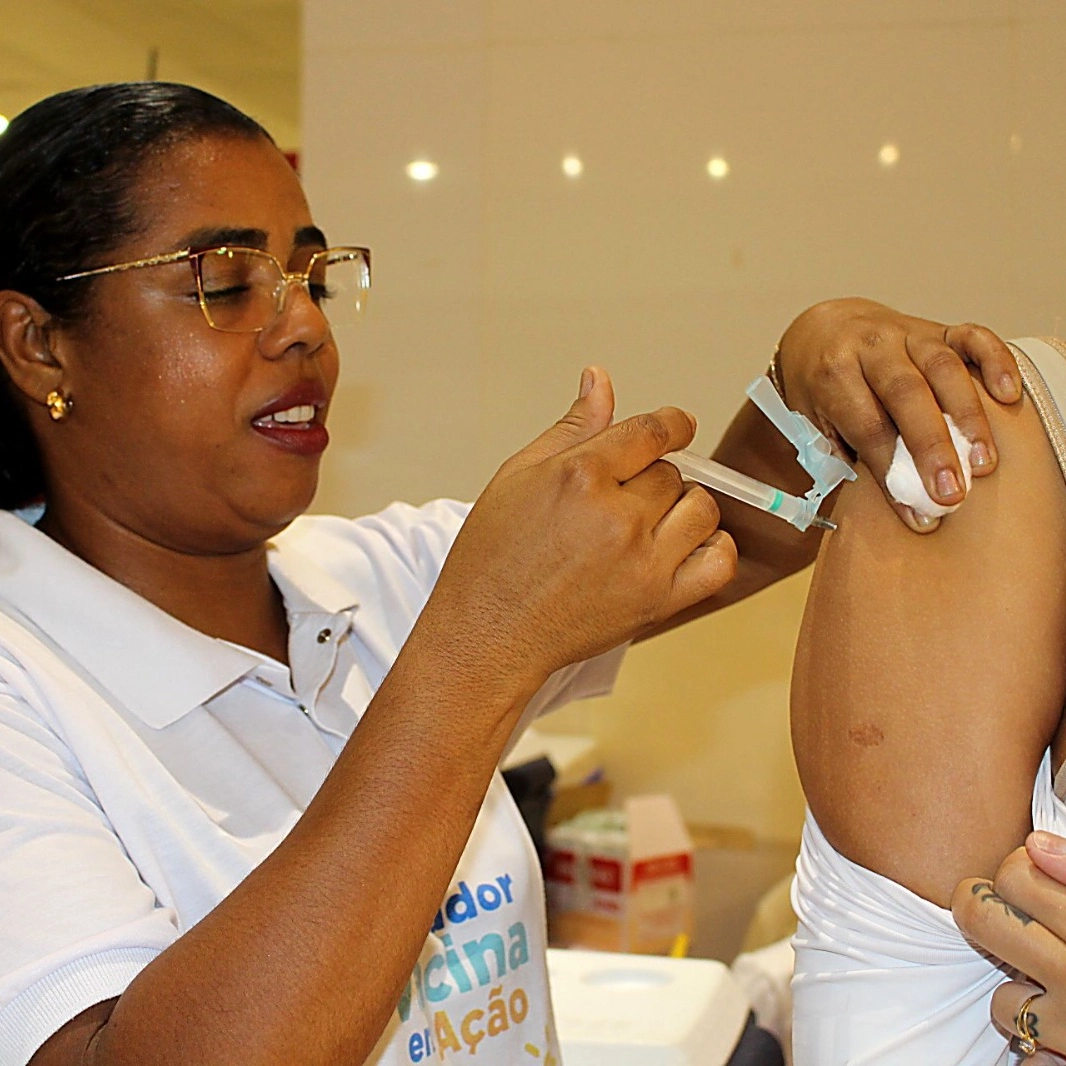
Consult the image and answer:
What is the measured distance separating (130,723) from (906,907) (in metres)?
0.55

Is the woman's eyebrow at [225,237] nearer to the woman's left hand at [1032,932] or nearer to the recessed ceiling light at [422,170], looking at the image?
the woman's left hand at [1032,932]

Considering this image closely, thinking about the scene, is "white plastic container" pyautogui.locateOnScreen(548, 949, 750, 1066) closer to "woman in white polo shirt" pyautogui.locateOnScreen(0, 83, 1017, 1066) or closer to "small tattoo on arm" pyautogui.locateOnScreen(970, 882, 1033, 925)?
"woman in white polo shirt" pyautogui.locateOnScreen(0, 83, 1017, 1066)

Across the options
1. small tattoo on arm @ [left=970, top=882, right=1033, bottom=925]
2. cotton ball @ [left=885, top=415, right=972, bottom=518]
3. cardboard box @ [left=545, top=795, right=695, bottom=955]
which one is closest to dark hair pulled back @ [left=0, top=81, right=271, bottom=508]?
cotton ball @ [left=885, top=415, right=972, bottom=518]

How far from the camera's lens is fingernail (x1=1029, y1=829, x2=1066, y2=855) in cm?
64

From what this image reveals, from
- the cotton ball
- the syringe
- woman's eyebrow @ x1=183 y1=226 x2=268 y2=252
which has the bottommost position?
the syringe

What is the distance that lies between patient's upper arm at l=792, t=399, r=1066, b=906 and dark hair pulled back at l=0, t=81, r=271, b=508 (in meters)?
0.62

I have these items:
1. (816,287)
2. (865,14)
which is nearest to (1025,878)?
(816,287)

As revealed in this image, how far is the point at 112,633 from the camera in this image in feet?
3.15

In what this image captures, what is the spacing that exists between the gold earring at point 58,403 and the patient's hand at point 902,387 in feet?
1.84

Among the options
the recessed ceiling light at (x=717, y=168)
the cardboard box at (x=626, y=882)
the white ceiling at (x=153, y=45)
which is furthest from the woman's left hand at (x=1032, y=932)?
the white ceiling at (x=153, y=45)

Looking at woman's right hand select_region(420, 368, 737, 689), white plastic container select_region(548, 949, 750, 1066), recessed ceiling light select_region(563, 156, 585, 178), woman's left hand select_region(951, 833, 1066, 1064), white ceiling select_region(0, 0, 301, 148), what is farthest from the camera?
white ceiling select_region(0, 0, 301, 148)

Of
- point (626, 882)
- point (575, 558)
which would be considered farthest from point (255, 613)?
point (626, 882)

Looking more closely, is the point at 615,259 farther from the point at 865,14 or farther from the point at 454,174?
the point at 865,14

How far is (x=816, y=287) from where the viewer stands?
1.93 metres
